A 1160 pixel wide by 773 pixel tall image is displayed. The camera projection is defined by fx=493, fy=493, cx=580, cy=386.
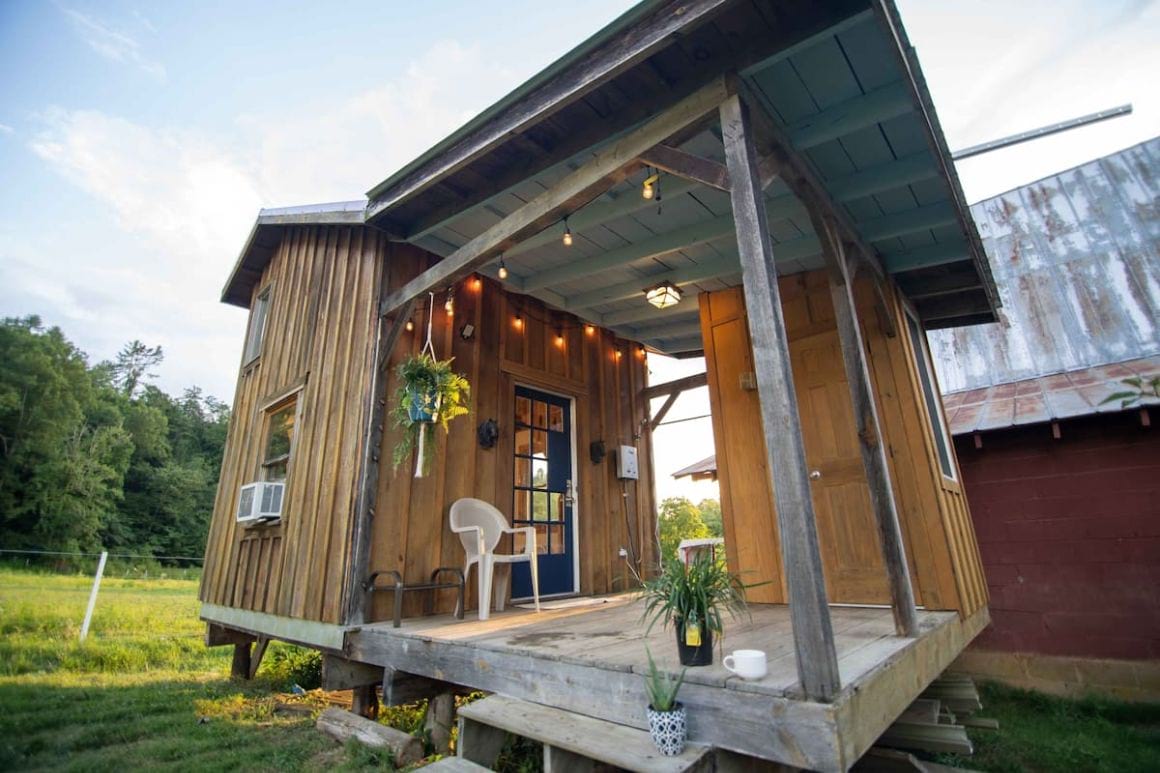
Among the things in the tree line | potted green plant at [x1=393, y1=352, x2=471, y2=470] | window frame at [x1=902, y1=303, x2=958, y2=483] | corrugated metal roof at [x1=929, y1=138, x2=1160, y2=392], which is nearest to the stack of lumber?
window frame at [x1=902, y1=303, x2=958, y2=483]

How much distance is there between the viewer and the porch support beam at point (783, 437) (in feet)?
4.62

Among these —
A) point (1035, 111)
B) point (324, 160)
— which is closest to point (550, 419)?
point (324, 160)

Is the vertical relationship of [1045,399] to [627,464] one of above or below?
above

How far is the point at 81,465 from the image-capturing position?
18.5 m

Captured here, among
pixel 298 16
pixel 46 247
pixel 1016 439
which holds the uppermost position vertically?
pixel 298 16

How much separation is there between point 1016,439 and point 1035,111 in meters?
9.67

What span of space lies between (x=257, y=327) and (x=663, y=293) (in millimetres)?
5259

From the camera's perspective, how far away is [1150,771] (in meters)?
3.03

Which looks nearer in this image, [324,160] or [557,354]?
[557,354]

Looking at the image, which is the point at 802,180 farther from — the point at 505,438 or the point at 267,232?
the point at 267,232

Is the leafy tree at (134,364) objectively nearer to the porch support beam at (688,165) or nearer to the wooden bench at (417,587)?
the wooden bench at (417,587)

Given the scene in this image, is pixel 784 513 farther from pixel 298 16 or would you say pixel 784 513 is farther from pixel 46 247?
pixel 46 247

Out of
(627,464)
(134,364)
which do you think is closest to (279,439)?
(627,464)

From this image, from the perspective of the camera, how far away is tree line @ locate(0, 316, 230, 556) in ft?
55.6
